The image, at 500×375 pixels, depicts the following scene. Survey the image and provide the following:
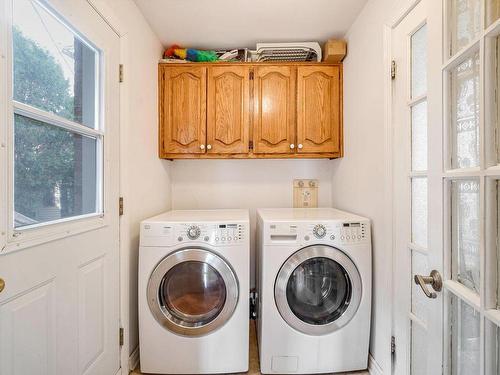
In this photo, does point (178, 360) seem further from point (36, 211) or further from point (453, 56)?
point (453, 56)

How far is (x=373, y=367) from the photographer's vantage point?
4.92 ft

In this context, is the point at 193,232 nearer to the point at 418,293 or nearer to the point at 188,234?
the point at 188,234

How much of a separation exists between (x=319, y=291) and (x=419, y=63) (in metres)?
1.36

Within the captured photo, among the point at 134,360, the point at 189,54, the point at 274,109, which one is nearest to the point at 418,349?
the point at 134,360

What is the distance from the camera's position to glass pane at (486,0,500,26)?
58 centimetres

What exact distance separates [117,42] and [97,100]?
16.1 inches

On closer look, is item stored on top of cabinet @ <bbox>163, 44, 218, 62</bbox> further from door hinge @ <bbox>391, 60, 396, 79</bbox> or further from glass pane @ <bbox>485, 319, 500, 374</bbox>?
glass pane @ <bbox>485, 319, 500, 374</bbox>

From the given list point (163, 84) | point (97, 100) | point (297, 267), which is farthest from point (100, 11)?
point (297, 267)

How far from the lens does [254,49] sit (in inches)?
84.5

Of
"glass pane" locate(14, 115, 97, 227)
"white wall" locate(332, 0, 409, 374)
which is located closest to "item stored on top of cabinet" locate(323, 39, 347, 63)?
"white wall" locate(332, 0, 409, 374)

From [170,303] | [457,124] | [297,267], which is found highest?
[457,124]

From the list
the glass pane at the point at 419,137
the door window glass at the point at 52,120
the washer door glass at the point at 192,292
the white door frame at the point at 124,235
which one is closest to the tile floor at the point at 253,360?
the white door frame at the point at 124,235

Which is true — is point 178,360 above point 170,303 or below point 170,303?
below

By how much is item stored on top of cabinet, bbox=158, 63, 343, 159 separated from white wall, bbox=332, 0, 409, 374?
195 mm
